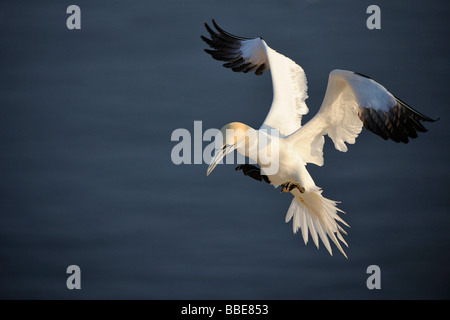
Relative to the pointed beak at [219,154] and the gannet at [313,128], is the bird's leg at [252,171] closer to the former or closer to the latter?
the gannet at [313,128]

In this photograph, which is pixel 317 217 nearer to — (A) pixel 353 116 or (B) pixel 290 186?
(B) pixel 290 186

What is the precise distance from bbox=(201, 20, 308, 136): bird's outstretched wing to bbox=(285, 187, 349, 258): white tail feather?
20.9 inches

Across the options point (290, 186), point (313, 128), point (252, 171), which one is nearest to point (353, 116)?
point (313, 128)

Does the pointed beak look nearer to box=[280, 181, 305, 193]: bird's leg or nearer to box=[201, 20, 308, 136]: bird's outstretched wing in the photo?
box=[280, 181, 305, 193]: bird's leg

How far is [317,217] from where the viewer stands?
601 cm

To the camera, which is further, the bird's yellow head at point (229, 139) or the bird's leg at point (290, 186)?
the bird's leg at point (290, 186)

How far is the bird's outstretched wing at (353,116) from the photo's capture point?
531 cm

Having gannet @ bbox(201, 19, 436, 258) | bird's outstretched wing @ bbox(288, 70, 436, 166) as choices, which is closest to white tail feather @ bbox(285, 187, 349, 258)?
gannet @ bbox(201, 19, 436, 258)

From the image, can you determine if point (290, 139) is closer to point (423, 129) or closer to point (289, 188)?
point (289, 188)

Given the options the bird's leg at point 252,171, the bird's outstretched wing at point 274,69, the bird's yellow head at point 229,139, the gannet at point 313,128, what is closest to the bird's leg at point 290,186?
the gannet at point 313,128

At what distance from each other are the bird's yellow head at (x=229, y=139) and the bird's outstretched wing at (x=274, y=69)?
24.5 inches

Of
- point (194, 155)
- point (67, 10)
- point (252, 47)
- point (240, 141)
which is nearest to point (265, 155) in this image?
point (240, 141)

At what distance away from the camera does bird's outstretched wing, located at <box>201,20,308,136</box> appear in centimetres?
622

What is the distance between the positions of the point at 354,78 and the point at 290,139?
627 mm
